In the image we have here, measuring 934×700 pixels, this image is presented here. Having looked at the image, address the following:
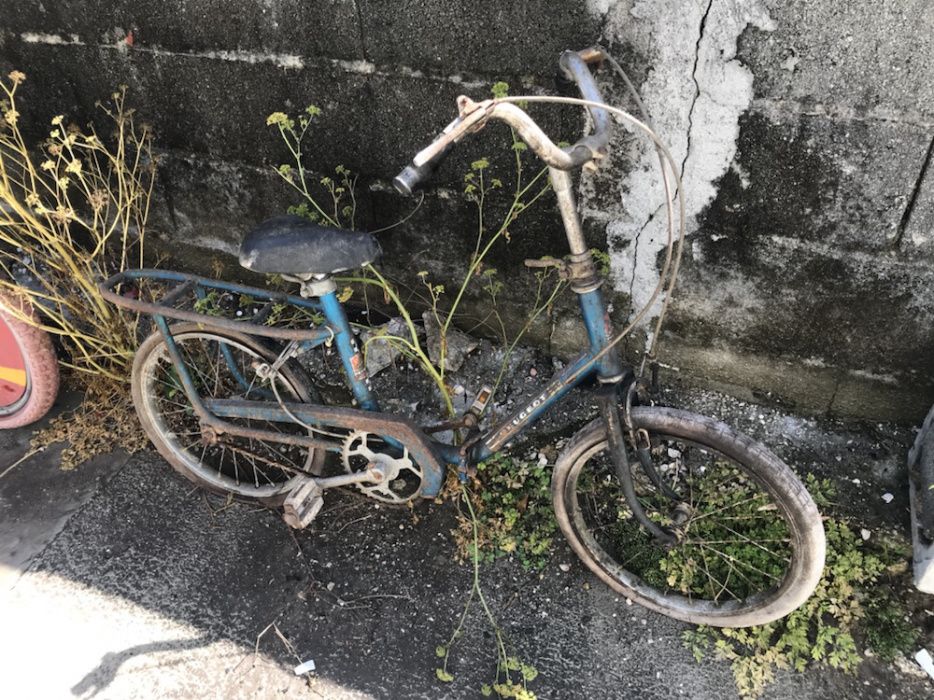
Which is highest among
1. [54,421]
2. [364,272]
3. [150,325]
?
[364,272]

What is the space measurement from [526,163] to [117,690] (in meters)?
2.60

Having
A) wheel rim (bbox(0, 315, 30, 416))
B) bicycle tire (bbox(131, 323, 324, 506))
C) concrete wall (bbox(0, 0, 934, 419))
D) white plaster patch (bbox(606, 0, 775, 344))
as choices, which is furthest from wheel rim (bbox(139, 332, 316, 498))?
white plaster patch (bbox(606, 0, 775, 344))

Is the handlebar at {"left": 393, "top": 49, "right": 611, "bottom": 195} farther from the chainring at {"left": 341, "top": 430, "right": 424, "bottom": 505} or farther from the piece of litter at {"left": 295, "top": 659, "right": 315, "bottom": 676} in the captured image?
the piece of litter at {"left": 295, "top": 659, "right": 315, "bottom": 676}

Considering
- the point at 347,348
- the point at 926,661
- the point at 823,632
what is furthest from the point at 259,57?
the point at 926,661

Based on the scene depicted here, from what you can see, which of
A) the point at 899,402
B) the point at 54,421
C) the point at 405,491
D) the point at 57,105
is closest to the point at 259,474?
the point at 405,491

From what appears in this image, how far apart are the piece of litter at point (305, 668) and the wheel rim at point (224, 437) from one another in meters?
0.74

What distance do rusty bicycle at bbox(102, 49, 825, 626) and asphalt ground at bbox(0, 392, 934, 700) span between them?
0.17 metres

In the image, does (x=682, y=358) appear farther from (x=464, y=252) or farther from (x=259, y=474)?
(x=259, y=474)

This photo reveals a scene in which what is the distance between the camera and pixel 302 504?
2865 mm

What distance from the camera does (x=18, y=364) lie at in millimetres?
3393

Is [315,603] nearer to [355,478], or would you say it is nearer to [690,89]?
[355,478]

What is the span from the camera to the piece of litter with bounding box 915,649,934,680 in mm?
2443

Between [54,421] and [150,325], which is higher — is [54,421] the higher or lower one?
the lower one

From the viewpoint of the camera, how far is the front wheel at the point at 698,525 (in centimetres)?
225
